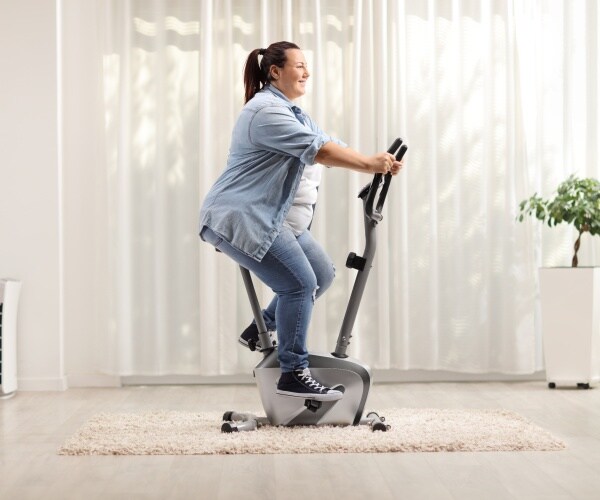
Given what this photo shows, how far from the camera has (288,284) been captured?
125 inches

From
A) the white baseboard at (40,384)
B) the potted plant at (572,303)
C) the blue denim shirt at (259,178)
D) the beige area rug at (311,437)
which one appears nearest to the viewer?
the beige area rug at (311,437)

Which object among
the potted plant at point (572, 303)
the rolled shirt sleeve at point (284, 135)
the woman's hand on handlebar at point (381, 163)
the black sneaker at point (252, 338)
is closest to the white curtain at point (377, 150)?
the potted plant at point (572, 303)

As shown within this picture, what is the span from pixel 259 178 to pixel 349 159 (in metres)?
0.33

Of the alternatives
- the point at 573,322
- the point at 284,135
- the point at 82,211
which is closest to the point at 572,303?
the point at 573,322

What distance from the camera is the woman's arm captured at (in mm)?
3016

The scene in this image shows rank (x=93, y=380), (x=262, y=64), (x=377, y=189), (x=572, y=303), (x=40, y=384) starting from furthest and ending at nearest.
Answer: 1. (x=93, y=380)
2. (x=40, y=384)
3. (x=572, y=303)
4. (x=262, y=64)
5. (x=377, y=189)

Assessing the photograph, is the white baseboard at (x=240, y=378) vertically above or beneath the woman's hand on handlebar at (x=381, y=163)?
beneath

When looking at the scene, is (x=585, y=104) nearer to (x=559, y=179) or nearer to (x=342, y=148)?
(x=559, y=179)

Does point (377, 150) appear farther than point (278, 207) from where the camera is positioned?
Yes

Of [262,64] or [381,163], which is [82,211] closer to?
[262,64]

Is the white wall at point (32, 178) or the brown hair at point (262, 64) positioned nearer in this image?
the brown hair at point (262, 64)

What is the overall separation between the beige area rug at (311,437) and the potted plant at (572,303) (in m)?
0.91

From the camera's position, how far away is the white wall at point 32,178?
459cm

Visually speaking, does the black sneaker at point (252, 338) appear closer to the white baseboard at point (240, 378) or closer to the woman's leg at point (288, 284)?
the woman's leg at point (288, 284)
